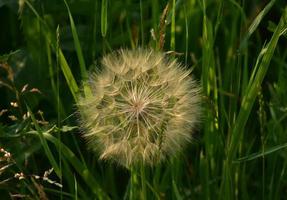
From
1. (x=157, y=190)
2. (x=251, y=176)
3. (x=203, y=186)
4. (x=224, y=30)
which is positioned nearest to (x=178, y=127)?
(x=157, y=190)

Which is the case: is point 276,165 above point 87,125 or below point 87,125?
below

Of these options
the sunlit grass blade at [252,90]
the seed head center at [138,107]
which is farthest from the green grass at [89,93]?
the seed head center at [138,107]

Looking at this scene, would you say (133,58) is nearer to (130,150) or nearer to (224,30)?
(130,150)

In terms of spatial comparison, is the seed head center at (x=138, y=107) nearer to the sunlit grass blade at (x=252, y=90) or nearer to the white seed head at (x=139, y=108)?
the white seed head at (x=139, y=108)

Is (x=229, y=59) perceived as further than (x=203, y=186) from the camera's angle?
Yes

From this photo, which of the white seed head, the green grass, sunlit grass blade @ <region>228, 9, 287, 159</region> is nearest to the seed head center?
the white seed head
